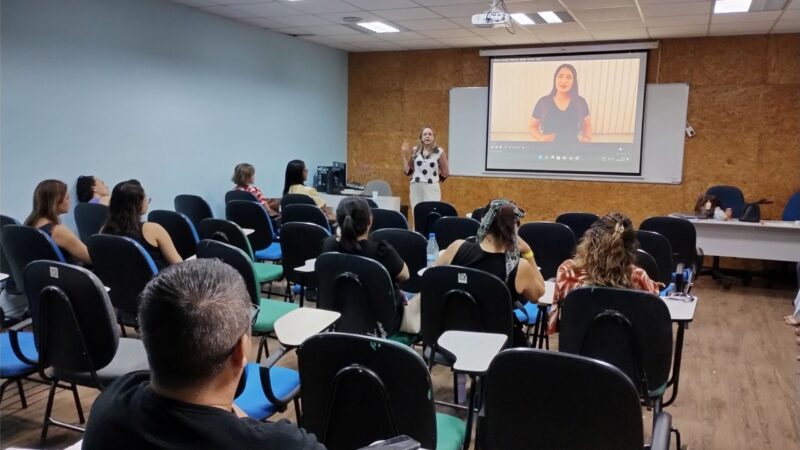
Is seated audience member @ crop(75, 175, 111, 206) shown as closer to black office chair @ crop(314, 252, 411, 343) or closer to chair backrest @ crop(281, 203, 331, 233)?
chair backrest @ crop(281, 203, 331, 233)

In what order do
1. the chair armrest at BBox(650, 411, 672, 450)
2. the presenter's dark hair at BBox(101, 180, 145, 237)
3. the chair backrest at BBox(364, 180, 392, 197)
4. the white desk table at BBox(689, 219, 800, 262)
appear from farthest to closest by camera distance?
the chair backrest at BBox(364, 180, 392, 197) < the white desk table at BBox(689, 219, 800, 262) < the presenter's dark hair at BBox(101, 180, 145, 237) < the chair armrest at BBox(650, 411, 672, 450)

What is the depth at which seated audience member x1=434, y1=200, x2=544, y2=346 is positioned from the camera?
2.75 m

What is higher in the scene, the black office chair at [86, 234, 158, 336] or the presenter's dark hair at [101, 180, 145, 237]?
the presenter's dark hair at [101, 180, 145, 237]

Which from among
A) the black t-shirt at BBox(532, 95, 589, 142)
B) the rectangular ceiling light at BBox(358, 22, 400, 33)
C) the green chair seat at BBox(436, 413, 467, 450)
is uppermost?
the rectangular ceiling light at BBox(358, 22, 400, 33)

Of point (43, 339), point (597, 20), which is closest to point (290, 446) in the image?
point (43, 339)

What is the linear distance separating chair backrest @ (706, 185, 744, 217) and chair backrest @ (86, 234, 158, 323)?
6.03m

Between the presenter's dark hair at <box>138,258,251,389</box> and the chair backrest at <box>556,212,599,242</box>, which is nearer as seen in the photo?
the presenter's dark hair at <box>138,258,251,389</box>

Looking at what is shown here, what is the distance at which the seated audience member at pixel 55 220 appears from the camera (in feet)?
11.0

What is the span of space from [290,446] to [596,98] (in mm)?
7219

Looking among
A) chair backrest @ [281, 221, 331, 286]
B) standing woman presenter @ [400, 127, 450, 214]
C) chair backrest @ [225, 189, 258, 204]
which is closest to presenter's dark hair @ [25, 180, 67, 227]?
chair backrest @ [281, 221, 331, 286]

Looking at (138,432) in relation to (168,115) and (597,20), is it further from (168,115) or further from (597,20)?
(597,20)

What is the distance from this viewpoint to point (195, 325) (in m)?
1.01

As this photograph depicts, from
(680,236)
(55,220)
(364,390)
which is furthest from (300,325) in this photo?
(680,236)

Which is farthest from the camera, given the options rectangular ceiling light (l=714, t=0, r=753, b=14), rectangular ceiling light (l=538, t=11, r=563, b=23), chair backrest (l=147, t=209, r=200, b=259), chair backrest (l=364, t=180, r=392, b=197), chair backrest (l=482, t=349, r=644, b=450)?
chair backrest (l=364, t=180, r=392, b=197)
